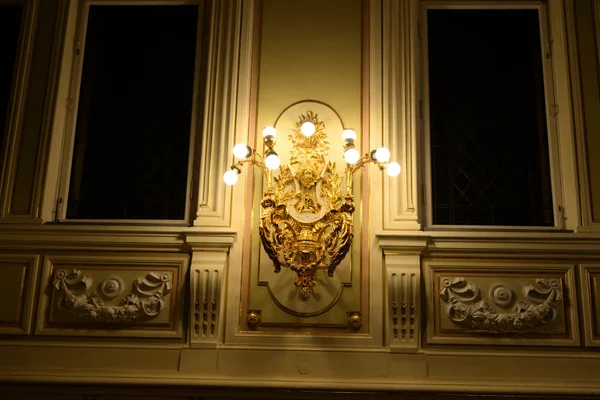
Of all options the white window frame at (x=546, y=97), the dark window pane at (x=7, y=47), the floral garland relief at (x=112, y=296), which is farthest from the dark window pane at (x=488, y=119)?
the dark window pane at (x=7, y=47)

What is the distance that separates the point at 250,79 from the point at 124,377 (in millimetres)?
1949

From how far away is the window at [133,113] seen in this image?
4570 mm

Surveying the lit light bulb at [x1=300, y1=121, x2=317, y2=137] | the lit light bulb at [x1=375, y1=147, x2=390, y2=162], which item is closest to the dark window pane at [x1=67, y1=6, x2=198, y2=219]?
the lit light bulb at [x1=300, y1=121, x2=317, y2=137]

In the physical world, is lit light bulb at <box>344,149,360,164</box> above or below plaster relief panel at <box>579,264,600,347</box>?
above

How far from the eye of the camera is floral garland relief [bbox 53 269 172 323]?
4.05 m

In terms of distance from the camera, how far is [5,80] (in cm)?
486

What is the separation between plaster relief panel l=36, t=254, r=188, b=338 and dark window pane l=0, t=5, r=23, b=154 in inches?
49.6

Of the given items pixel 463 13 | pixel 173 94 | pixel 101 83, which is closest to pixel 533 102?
pixel 463 13

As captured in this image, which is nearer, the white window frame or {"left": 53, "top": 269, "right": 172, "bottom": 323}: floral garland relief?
{"left": 53, "top": 269, "right": 172, "bottom": 323}: floral garland relief

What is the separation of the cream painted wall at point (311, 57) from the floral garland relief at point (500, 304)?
46.3 inches

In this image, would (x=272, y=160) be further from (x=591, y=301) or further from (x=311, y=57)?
(x=591, y=301)

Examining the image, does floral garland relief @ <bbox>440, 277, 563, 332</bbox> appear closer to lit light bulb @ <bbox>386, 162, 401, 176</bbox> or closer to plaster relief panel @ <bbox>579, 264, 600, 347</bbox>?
plaster relief panel @ <bbox>579, 264, 600, 347</bbox>

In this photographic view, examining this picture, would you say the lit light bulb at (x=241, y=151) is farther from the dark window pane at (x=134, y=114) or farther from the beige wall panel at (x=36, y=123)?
the beige wall panel at (x=36, y=123)

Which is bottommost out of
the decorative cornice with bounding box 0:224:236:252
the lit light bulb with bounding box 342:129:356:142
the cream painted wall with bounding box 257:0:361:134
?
the decorative cornice with bounding box 0:224:236:252
